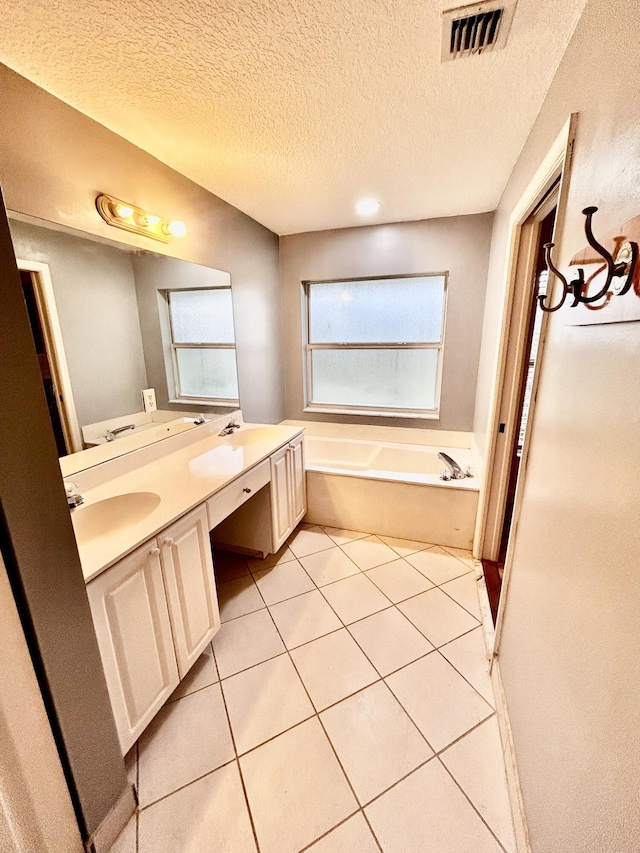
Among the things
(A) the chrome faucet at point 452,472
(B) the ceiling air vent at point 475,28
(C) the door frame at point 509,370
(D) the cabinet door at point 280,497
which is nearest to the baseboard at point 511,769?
(C) the door frame at point 509,370

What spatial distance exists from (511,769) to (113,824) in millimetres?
1256

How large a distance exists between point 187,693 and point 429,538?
172 cm

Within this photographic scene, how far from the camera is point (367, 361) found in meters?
3.17

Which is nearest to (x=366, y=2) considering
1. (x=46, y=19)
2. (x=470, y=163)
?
(x=46, y=19)

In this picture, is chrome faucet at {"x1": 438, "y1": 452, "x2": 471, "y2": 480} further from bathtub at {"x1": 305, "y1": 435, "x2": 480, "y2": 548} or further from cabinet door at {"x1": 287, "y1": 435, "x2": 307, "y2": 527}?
cabinet door at {"x1": 287, "y1": 435, "x2": 307, "y2": 527}

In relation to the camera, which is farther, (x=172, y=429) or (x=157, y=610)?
(x=172, y=429)

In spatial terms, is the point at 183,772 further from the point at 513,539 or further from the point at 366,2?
the point at 366,2

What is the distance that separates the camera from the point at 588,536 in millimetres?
738

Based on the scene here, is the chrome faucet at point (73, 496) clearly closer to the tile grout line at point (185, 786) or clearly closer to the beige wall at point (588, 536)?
the tile grout line at point (185, 786)

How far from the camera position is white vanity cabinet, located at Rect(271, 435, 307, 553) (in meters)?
2.09

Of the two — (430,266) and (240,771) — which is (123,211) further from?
(240,771)

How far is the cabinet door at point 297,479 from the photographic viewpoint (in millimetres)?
2302

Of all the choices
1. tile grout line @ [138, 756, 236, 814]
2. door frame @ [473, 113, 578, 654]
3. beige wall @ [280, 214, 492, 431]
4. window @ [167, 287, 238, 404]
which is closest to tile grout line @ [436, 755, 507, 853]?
door frame @ [473, 113, 578, 654]

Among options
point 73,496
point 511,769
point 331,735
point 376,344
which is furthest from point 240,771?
point 376,344
